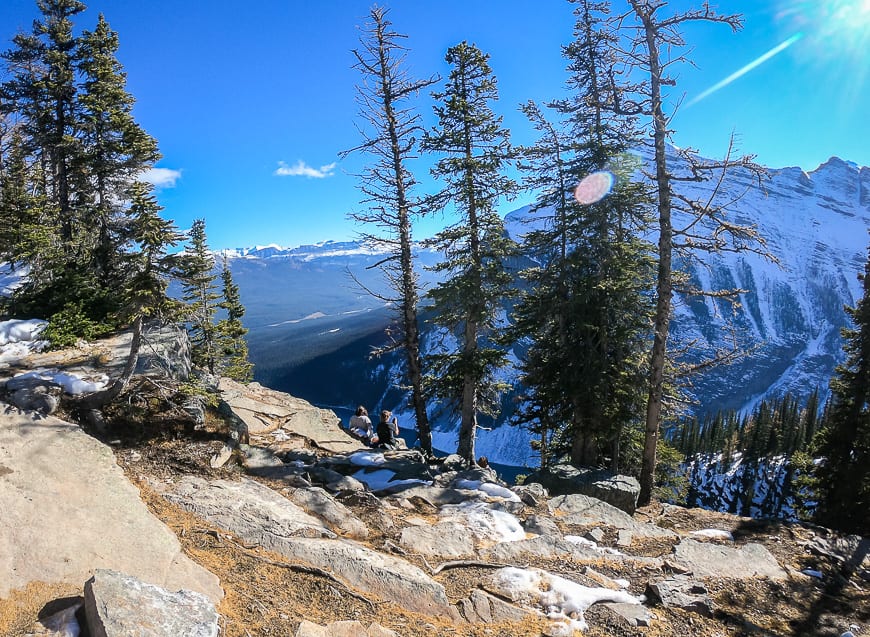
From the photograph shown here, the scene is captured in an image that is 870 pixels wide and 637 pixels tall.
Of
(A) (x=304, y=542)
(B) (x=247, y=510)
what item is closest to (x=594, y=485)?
(A) (x=304, y=542)

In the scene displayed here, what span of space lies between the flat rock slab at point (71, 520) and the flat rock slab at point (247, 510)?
27.2 inches

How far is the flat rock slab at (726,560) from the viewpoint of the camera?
7.23 m

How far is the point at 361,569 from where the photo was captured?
5.51 m

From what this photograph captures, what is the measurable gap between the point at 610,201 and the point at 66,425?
14.8 m

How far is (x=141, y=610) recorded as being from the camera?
3.68m

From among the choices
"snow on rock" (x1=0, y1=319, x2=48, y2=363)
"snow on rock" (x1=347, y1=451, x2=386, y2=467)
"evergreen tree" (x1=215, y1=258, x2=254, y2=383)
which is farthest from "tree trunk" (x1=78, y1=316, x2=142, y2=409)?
"evergreen tree" (x1=215, y1=258, x2=254, y2=383)

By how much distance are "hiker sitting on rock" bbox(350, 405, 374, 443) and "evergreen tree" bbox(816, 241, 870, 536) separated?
18985 mm

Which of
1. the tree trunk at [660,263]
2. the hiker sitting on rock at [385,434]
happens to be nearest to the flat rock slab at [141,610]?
the hiker sitting on rock at [385,434]

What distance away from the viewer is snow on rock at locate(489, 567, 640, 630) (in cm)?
547

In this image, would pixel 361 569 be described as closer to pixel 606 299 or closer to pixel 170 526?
pixel 170 526

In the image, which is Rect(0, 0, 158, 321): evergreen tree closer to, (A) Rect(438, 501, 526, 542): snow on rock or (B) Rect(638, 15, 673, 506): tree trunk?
(A) Rect(438, 501, 526, 542): snow on rock

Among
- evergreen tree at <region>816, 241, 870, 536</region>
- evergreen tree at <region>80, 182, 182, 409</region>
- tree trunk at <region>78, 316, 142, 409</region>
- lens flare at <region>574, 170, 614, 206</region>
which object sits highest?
lens flare at <region>574, 170, 614, 206</region>

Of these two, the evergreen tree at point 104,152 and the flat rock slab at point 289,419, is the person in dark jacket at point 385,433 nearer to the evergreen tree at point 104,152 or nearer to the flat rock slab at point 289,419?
the flat rock slab at point 289,419

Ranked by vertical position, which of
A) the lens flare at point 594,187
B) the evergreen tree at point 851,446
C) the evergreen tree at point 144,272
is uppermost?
the lens flare at point 594,187
